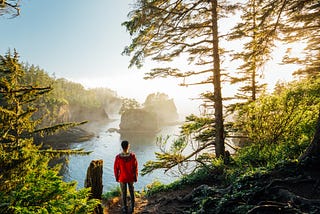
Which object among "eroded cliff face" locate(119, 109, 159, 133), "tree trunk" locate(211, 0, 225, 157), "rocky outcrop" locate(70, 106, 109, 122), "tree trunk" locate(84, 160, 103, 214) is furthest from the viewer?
"rocky outcrop" locate(70, 106, 109, 122)

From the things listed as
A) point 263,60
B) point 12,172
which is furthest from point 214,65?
point 12,172

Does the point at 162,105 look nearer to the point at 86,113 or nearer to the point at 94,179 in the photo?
the point at 86,113

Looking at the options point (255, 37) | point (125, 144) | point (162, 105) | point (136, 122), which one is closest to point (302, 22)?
point (255, 37)

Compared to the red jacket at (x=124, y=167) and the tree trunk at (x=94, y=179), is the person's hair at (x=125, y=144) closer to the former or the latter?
the red jacket at (x=124, y=167)

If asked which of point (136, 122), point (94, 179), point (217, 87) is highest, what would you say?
point (217, 87)

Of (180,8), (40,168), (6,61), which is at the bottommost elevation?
(40,168)

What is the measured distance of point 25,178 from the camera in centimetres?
333

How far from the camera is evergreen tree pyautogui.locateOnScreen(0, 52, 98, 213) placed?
2.72m

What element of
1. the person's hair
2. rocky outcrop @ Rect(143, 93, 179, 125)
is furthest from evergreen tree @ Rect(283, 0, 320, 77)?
rocky outcrop @ Rect(143, 93, 179, 125)

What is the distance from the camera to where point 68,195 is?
309cm

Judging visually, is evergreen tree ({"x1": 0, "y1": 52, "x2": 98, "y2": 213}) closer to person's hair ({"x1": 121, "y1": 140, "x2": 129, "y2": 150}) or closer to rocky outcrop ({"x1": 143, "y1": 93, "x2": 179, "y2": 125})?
person's hair ({"x1": 121, "y1": 140, "x2": 129, "y2": 150})

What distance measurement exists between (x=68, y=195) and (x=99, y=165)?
7.95 feet

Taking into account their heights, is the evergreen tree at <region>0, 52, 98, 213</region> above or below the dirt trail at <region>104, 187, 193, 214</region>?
above

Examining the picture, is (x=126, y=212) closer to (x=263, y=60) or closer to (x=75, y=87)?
(x=263, y=60)
